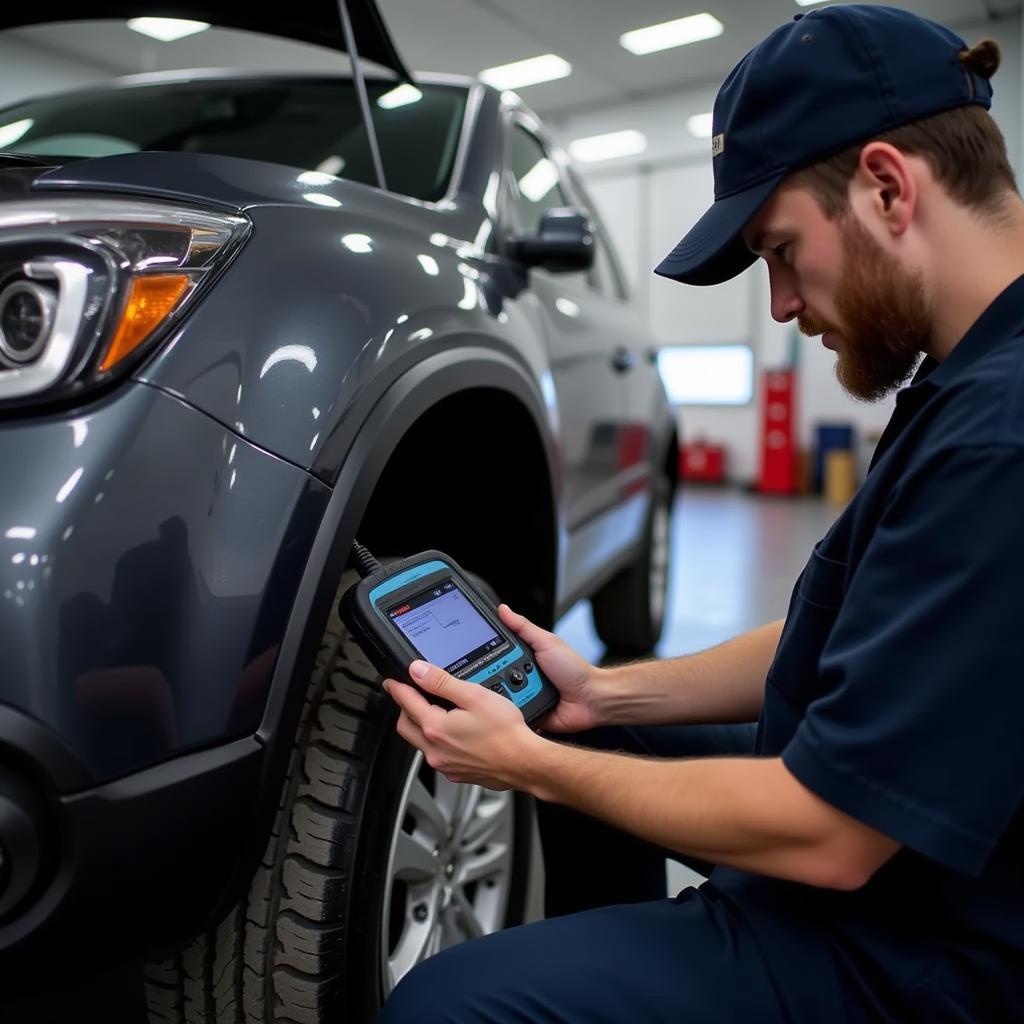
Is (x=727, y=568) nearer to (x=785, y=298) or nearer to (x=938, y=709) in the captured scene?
(x=785, y=298)

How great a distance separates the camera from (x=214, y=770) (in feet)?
2.60

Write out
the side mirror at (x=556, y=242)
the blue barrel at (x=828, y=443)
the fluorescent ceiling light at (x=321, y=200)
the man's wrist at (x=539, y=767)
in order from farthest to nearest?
the blue barrel at (x=828, y=443)
the side mirror at (x=556, y=242)
the fluorescent ceiling light at (x=321, y=200)
the man's wrist at (x=539, y=767)

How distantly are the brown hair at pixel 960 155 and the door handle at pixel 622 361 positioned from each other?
4.93 feet

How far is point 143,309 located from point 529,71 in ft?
26.5

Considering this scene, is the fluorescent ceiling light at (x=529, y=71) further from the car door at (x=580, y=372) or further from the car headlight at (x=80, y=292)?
the car headlight at (x=80, y=292)

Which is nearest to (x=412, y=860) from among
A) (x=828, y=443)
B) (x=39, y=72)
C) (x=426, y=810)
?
(x=426, y=810)

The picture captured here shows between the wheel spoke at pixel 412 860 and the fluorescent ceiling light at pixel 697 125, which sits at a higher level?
the fluorescent ceiling light at pixel 697 125

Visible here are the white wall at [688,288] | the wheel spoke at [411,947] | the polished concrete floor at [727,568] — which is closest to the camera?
the wheel spoke at [411,947]

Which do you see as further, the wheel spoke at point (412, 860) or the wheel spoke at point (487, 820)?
the wheel spoke at point (487, 820)

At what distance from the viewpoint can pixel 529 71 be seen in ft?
26.4

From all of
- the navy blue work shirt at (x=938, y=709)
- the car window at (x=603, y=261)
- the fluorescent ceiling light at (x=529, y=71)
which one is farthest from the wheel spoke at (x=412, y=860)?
the fluorescent ceiling light at (x=529, y=71)

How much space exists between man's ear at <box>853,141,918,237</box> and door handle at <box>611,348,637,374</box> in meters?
1.52

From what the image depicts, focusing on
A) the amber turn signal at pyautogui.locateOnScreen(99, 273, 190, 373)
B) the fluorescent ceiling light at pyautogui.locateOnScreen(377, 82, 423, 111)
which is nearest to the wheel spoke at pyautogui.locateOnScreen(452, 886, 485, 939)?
the amber turn signal at pyautogui.locateOnScreen(99, 273, 190, 373)

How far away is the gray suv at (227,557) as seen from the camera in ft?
2.39
